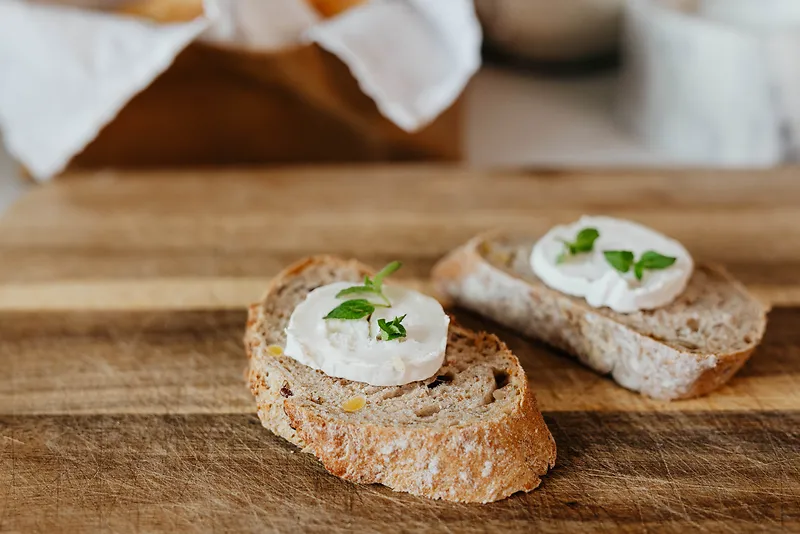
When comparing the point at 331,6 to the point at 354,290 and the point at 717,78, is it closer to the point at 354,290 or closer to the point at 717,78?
the point at 717,78

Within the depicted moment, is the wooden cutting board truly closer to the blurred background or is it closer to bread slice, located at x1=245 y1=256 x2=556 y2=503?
bread slice, located at x1=245 y1=256 x2=556 y2=503

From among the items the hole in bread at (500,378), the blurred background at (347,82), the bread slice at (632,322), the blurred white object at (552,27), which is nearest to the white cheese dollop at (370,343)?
the hole in bread at (500,378)

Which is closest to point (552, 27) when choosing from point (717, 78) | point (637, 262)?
point (717, 78)

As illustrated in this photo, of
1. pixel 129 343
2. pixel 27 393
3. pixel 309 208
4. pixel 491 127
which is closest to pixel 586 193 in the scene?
pixel 309 208

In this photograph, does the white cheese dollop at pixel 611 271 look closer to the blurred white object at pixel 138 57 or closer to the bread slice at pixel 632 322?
the bread slice at pixel 632 322

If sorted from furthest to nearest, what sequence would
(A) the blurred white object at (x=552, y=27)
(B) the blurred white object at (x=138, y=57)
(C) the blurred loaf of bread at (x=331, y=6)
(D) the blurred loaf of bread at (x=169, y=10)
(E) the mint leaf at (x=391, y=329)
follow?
(A) the blurred white object at (x=552, y=27) < (C) the blurred loaf of bread at (x=331, y=6) < (D) the blurred loaf of bread at (x=169, y=10) < (B) the blurred white object at (x=138, y=57) < (E) the mint leaf at (x=391, y=329)

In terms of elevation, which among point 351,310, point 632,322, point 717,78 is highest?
point 717,78

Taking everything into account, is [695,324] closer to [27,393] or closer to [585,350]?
[585,350]
